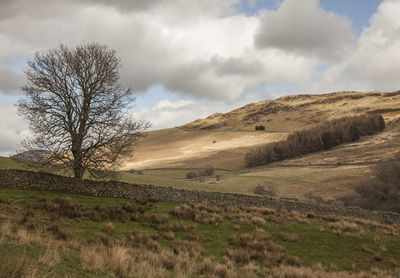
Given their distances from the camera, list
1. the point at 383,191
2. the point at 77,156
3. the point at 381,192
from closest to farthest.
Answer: the point at 77,156
the point at 381,192
the point at 383,191

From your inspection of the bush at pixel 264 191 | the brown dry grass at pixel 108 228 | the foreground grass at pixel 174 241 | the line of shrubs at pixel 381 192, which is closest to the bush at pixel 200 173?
the bush at pixel 264 191

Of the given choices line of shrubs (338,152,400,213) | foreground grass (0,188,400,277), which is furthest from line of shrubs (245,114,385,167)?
foreground grass (0,188,400,277)

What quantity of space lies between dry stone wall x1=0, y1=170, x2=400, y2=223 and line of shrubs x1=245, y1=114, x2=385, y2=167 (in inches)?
3366

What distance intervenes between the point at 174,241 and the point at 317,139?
13096 cm

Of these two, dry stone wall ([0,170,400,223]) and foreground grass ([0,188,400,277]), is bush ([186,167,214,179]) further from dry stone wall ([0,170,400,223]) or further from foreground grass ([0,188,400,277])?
foreground grass ([0,188,400,277])

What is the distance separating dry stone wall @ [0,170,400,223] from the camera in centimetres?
2284

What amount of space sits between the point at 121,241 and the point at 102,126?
12975 mm

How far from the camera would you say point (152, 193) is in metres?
27.2

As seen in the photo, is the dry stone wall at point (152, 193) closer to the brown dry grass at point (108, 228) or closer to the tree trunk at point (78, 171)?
the tree trunk at point (78, 171)

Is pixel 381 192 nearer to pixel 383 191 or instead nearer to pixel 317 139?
pixel 383 191

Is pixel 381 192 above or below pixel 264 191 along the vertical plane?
below

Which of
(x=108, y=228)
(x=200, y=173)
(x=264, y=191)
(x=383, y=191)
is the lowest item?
(x=383, y=191)

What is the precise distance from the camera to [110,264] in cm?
806

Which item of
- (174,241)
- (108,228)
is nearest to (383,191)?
(174,241)
